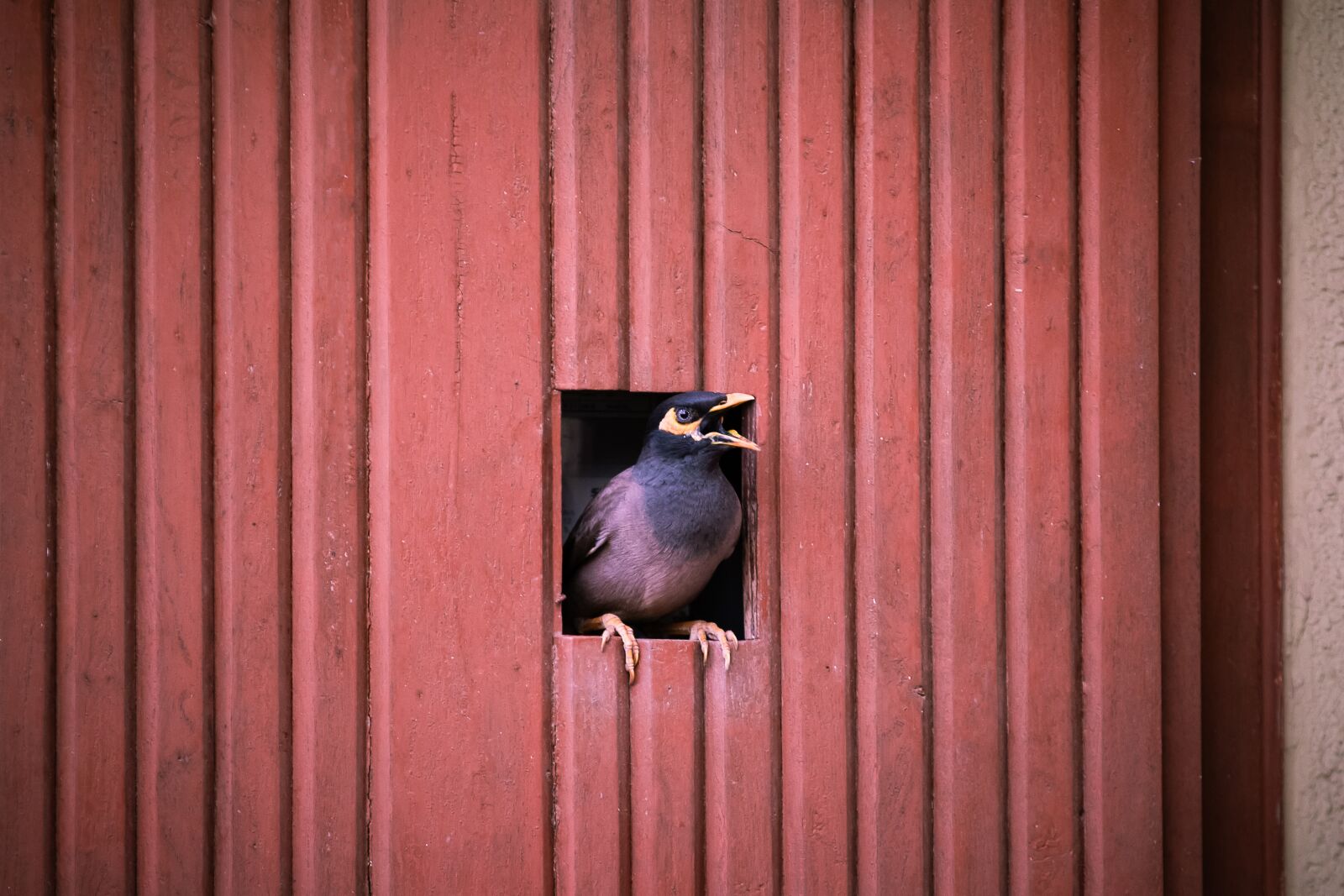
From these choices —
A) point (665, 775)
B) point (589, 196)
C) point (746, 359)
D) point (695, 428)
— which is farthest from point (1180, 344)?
point (665, 775)

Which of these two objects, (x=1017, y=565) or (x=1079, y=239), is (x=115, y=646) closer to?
(x=1017, y=565)

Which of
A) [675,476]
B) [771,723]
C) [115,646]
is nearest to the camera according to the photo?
[115,646]

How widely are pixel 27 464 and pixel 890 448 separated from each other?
2034mm

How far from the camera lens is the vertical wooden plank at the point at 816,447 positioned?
102 inches

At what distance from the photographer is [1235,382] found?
2861mm

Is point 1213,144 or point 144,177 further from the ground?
point 1213,144

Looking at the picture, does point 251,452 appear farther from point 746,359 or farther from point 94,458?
point 746,359

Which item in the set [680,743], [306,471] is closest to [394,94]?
[306,471]

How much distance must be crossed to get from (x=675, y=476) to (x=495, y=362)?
0.59 m

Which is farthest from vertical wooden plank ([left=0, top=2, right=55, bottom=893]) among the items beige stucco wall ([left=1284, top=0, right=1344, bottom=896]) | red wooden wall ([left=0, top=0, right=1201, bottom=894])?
beige stucco wall ([left=1284, top=0, right=1344, bottom=896])

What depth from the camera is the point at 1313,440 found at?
2.85 meters

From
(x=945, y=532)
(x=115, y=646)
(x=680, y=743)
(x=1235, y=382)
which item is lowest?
(x=680, y=743)

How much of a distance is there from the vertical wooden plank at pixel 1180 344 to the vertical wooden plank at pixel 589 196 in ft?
4.70

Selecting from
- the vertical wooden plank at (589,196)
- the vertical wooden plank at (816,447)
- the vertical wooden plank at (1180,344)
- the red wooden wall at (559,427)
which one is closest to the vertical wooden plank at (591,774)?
the red wooden wall at (559,427)
